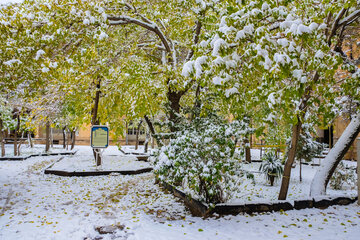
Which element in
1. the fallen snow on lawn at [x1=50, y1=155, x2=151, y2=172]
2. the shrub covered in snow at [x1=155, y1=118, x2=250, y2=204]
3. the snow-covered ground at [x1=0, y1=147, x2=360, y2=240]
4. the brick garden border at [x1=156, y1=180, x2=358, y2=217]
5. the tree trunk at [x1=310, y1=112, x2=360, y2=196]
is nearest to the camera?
the snow-covered ground at [x1=0, y1=147, x2=360, y2=240]

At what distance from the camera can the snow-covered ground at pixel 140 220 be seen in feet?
15.2

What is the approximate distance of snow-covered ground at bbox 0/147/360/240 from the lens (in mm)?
4641

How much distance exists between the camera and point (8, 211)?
19.5 ft

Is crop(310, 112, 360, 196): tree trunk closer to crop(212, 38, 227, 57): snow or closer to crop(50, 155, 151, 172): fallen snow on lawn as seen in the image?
crop(212, 38, 227, 57): snow

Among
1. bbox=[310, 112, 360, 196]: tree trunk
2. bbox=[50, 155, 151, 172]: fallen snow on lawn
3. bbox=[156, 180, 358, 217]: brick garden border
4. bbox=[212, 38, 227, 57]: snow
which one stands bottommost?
bbox=[50, 155, 151, 172]: fallen snow on lawn

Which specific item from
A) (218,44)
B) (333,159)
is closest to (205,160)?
(218,44)

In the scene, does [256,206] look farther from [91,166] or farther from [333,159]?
[91,166]

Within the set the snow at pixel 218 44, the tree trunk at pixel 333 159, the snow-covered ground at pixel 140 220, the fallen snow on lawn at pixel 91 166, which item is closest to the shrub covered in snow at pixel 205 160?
the snow-covered ground at pixel 140 220

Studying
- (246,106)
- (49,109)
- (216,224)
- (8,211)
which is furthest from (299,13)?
(49,109)

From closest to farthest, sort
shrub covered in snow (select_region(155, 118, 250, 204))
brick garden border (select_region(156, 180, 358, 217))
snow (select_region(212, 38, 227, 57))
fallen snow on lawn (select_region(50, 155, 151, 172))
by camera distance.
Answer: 1. snow (select_region(212, 38, 227, 57))
2. shrub covered in snow (select_region(155, 118, 250, 204))
3. brick garden border (select_region(156, 180, 358, 217))
4. fallen snow on lawn (select_region(50, 155, 151, 172))

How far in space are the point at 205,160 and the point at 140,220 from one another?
1.69 meters

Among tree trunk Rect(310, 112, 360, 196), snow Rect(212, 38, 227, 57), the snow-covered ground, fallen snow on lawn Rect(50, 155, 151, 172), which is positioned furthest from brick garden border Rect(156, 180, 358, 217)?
fallen snow on lawn Rect(50, 155, 151, 172)

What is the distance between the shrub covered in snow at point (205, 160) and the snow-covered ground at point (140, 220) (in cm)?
63

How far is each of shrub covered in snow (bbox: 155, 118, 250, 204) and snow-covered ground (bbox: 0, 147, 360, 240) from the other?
631 mm
